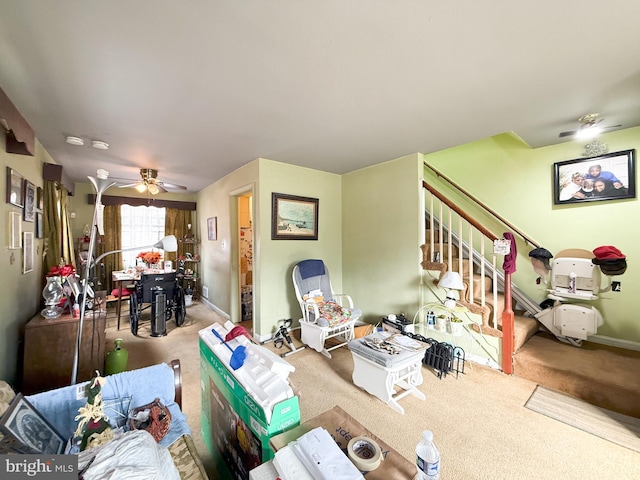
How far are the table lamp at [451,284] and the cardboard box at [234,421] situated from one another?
2059 millimetres

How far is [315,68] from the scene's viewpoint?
1534mm

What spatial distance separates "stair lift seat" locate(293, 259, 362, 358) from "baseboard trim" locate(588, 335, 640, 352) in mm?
2560

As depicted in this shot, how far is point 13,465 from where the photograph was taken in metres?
0.67

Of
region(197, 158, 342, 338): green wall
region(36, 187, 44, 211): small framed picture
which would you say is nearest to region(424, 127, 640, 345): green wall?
region(197, 158, 342, 338): green wall

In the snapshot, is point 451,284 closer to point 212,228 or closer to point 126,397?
point 126,397

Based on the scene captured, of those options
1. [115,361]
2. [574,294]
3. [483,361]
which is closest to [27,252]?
[115,361]

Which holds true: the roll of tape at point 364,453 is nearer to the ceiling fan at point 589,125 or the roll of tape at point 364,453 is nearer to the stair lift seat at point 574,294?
the stair lift seat at point 574,294

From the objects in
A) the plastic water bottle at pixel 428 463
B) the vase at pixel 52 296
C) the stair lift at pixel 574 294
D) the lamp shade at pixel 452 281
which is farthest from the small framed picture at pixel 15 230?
the stair lift at pixel 574 294

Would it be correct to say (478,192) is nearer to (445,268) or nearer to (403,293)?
(445,268)

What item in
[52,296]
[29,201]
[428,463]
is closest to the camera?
[428,463]

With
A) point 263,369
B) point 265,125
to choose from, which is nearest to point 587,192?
point 265,125

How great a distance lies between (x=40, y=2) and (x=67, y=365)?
2.39 metres

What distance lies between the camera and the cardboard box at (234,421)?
1.02m

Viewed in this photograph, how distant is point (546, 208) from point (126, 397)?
4297 mm
